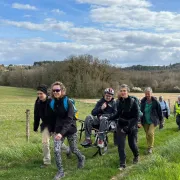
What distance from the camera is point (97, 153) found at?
992 cm

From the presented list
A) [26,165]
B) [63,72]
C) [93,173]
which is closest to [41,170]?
[26,165]

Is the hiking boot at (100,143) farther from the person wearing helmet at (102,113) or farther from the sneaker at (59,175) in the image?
the sneaker at (59,175)

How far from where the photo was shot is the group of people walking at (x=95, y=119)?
7398mm

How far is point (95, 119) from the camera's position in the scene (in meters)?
9.98

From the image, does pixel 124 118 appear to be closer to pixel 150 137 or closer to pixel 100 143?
pixel 100 143

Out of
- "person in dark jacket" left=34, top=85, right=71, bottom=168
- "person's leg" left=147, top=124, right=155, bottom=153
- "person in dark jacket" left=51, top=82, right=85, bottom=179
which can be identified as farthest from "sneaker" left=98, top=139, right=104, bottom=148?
"person in dark jacket" left=51, top=82, right=85, bottom=179

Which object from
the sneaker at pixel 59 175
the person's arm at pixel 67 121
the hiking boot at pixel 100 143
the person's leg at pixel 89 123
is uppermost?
the person's arm at pixel 67 121

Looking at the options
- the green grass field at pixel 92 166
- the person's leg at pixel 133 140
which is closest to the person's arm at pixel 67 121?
the green grass field at pixel 92 166

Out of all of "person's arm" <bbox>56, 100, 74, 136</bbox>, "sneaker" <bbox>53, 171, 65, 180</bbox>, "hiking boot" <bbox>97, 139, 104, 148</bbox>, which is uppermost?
"person's arm" <bbox>56, 100, 74, 136</bbox>

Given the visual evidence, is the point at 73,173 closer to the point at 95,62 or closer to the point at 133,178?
the point at 133,178

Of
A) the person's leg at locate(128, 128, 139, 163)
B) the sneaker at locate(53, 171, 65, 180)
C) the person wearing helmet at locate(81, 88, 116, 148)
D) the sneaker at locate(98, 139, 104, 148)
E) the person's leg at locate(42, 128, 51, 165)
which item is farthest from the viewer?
the person wearing helmet at locate(81, 88, 116, 148)

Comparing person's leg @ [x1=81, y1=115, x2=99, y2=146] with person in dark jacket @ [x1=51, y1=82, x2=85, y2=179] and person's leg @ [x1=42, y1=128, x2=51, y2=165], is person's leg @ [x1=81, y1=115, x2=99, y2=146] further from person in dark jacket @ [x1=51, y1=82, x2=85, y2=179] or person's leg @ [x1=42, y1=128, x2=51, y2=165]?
person in dark jacket @ [x1=51, y1=82, x2=85, y2=179]

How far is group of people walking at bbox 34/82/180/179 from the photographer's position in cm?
740

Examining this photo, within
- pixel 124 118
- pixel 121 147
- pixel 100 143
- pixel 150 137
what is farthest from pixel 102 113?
pixel 121 147
